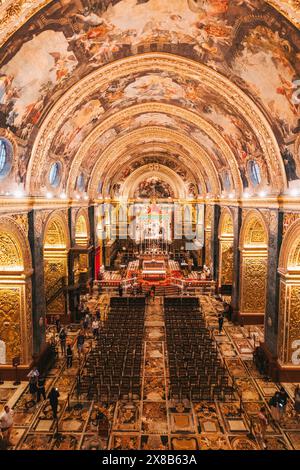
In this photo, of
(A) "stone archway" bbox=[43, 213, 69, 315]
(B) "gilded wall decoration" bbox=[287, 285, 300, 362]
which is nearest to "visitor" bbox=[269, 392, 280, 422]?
(B) "gilded wall decoration" bbox=[287, 285, 300, 362]

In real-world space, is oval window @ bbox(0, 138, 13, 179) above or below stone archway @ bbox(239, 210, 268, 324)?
above

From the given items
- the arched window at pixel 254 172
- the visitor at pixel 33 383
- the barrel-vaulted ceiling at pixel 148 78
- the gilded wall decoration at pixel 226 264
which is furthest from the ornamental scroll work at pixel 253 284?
the visitor at pixel 33 383

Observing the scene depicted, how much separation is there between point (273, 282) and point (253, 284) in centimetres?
512

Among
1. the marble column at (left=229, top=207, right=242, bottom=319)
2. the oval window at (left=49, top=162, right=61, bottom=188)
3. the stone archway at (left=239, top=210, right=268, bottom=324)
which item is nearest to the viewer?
the oval window at (left=49, top=162, right=61, bottom=188)

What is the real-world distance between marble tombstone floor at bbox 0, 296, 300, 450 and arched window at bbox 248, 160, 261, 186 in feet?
29.3

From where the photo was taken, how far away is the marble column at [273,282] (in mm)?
14328

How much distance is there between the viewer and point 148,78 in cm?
1579

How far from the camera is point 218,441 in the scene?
10.1m

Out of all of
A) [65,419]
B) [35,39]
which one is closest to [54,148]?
[35,39]

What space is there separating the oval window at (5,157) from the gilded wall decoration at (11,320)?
4581 millimetres

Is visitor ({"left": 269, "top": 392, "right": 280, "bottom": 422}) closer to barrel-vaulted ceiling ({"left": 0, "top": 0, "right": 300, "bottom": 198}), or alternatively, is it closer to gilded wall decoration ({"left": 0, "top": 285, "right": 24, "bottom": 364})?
barrel-vaulted ceiling ({"left": 0, "top": 0, "right": 300, "bottom": 198})

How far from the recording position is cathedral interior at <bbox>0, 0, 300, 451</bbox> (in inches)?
400

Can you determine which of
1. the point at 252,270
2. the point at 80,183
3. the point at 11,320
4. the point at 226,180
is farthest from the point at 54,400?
the point at 226,180

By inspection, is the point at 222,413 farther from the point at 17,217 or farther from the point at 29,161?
the point at 29,161
